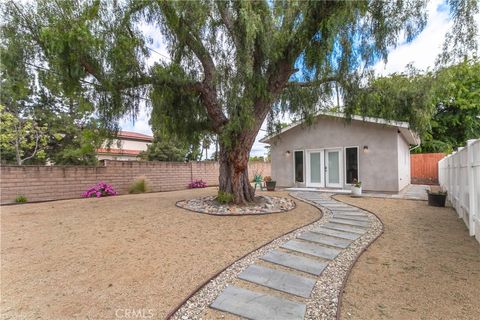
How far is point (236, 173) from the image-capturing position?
23.9ft

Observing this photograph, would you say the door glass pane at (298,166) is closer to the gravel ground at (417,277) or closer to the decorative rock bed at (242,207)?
the decorative rock bed at (242,207)

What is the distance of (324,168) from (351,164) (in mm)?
1228

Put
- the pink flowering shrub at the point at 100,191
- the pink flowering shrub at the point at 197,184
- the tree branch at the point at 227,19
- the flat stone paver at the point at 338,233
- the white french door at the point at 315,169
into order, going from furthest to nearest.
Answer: the pink flowering shrub at the point at 197,184, the white french door at the point at 315,169, the pink flowering shrub at the point at 100,191, the tree branch at the point at 227,19, the flat stone paver at the point at 338,233

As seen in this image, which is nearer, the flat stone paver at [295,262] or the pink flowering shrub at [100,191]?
the flat stone paver at [295,262]

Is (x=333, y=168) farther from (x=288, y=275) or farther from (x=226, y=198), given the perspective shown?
(x=288, y=275)

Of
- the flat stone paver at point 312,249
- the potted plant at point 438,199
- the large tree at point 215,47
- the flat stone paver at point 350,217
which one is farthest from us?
the potted plant at point 438,199

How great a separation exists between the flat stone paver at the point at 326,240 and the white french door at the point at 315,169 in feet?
25.0

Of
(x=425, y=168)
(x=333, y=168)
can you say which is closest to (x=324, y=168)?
(x=333, y=168)

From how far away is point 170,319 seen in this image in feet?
7.22

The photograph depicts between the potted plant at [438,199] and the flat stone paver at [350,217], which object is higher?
the potted plant at [438,199]

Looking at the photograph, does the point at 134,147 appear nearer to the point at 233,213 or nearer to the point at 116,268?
the point at 233,213

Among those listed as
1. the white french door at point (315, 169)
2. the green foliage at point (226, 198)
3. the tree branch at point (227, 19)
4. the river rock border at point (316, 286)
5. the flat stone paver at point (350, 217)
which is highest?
the tree branch at point (227, 19)

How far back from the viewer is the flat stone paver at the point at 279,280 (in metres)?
2.75

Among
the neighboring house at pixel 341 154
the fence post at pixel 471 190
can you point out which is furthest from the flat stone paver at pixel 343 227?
the neighboring house at pixel 341 154
